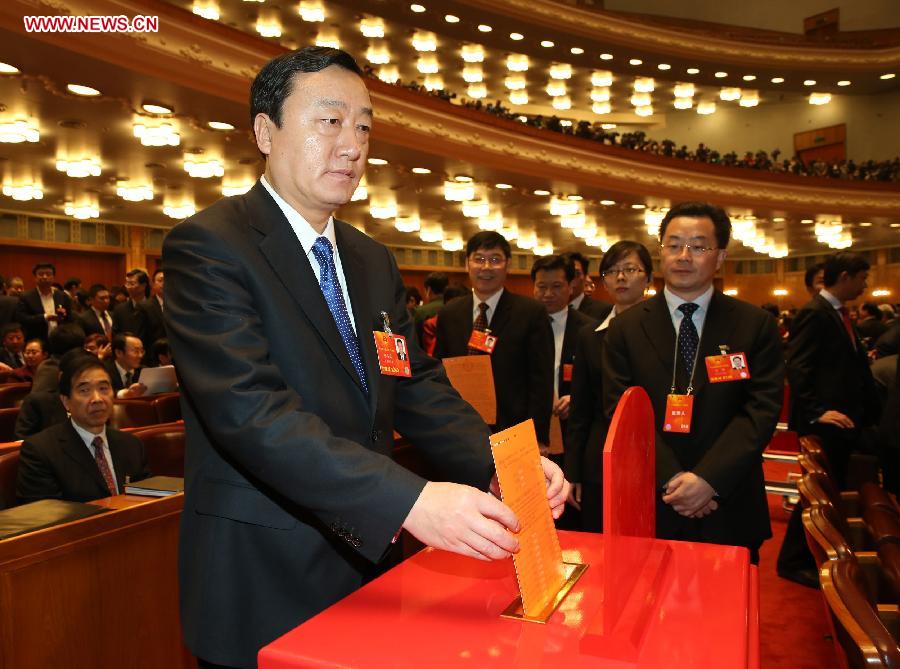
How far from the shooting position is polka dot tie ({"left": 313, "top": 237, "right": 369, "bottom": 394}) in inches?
46.6

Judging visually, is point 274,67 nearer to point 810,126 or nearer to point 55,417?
point 55,417

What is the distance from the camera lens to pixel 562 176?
1182cm

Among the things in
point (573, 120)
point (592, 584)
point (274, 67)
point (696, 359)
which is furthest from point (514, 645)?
point (573, 120)

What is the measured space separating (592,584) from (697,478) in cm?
101

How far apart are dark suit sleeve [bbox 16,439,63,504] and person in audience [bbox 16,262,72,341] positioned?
5.27 meters

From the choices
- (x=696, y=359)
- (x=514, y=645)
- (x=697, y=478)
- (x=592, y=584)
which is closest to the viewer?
(x=514, y=645)

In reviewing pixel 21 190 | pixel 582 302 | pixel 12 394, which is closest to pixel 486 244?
pixel 582 302

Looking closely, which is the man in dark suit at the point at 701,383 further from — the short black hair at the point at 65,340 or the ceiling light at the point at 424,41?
the ceiling light at the point at 424,41

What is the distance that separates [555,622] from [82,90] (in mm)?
7165

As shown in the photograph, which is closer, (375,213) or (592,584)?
(592,584)

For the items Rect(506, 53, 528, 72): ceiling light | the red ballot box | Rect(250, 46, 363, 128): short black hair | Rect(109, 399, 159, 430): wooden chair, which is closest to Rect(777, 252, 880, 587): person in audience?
the red ballot box

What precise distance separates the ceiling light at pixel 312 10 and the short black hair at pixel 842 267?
42.3 feet

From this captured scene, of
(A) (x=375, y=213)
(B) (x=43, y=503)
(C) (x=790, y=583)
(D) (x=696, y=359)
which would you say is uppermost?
(A) (x=375, y=213)

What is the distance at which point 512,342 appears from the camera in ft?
11.3
